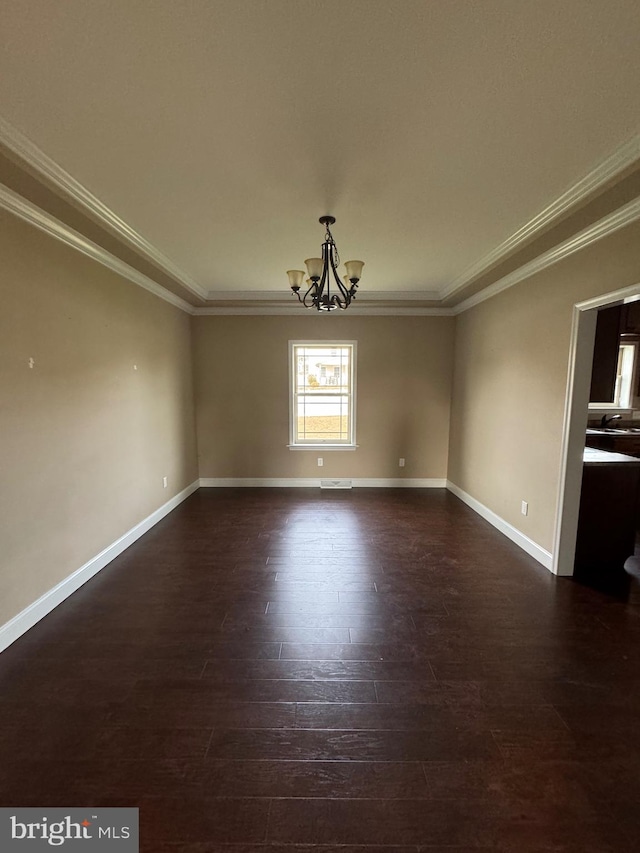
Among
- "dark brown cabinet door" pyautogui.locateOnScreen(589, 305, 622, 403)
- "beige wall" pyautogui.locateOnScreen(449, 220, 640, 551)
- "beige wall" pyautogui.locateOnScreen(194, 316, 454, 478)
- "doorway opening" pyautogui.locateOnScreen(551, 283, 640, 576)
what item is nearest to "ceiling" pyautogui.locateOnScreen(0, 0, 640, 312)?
"beige wall" pyautogui.locateOnScreen(449, 220, 640, 551)

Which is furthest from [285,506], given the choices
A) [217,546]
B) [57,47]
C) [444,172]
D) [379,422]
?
[57,47]

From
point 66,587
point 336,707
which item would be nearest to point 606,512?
point 336,707

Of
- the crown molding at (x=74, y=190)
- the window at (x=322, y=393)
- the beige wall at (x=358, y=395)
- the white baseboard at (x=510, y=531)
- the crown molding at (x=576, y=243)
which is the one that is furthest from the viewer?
the window at (x=322, y=393)

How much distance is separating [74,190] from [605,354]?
12.9 feet

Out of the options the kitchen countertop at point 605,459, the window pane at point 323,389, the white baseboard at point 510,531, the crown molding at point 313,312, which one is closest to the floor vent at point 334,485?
the window pane at point 323,389

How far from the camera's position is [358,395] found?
5238 mm

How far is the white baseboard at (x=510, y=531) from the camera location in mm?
3041

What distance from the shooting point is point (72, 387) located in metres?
2.64

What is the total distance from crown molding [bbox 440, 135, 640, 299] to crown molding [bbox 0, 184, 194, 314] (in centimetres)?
325

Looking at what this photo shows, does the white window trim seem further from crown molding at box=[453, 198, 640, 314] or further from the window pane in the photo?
the window pane

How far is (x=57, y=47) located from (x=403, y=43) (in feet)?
4.09

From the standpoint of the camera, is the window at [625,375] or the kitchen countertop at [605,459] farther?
the window at [625,375]

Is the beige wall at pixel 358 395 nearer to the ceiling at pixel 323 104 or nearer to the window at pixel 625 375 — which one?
the window at pixel 625 375

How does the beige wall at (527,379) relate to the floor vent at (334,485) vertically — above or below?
above
